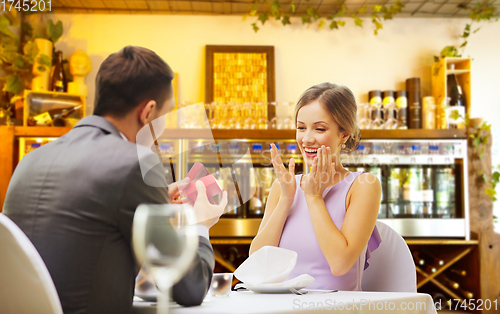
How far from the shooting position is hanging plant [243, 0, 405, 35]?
10.7ft

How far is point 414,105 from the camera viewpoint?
3.31 m

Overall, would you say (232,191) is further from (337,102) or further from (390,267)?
(390,267)

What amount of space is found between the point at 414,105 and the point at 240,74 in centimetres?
164

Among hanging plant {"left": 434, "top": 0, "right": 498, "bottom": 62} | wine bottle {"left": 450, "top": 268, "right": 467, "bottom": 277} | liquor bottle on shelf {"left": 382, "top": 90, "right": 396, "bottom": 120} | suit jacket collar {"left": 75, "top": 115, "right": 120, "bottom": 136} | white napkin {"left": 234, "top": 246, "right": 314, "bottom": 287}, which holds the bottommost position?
wine bottle {"left": 450, "top": 268, "right": 467, "bottom": 277}

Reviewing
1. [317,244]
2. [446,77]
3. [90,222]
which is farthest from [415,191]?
[90,222]

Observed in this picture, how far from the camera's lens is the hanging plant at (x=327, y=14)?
325 centimetres

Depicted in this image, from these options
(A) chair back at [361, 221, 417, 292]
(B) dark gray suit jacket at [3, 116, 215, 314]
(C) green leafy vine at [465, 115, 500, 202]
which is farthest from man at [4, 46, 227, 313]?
(C) green leafy vine at [465, 115, 500, 202]

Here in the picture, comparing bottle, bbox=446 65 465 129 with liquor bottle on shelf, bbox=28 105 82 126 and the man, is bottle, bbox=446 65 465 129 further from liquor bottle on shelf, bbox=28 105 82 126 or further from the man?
liquor bottle on shelf, bbox=28 105 82 126

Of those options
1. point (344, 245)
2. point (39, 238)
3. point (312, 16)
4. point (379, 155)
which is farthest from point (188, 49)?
point (39, 238)

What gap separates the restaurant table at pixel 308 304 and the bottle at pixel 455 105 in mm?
2627

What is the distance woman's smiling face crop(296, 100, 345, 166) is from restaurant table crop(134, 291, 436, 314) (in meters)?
0.56

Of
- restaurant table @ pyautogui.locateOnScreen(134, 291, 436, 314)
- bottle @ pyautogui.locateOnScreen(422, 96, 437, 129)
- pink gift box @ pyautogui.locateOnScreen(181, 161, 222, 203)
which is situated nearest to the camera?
restaurant table @ pyautogui.locateOnScreen(134, 291, 436, 314)

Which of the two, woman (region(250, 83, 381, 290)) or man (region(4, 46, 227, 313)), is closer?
man (region(4, 46, 227, 313))

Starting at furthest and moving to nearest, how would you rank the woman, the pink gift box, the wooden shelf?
the wooden shelf, the woman, the pink gift box
